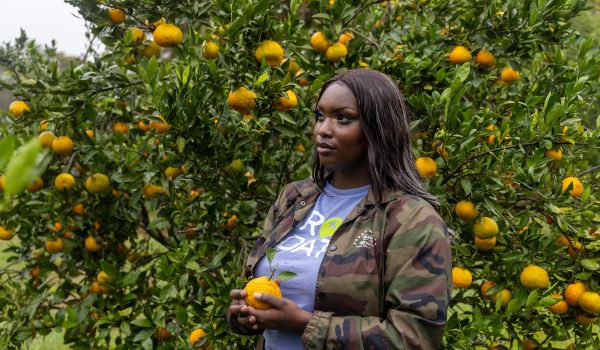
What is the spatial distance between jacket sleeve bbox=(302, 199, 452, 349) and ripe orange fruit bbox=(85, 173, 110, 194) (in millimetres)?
1565

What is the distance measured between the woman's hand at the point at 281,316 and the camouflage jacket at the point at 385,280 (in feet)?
0.07

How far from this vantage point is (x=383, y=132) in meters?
1.41

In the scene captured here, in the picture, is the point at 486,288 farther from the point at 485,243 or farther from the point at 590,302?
the point at 590,302

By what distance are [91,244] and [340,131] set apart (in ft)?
5.59

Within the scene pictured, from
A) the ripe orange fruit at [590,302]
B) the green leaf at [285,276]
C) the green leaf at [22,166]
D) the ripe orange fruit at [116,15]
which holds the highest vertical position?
the ripe orange fruit at [116,15]

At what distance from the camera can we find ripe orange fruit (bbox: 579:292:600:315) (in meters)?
1.93

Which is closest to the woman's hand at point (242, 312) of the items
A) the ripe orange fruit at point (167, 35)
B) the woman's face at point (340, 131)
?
the woman's face at point (340, 131)

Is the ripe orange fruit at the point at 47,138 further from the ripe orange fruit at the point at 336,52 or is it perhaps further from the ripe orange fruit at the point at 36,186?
the ripe orange fruit at the point at 336,52

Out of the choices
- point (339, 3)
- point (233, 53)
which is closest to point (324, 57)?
point (339, 3)

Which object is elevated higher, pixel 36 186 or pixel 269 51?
pixel 269 51

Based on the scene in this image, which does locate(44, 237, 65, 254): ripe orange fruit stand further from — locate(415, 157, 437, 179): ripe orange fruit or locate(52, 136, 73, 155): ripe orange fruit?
locate(415, 157, 437, 179): ripe orange fruit

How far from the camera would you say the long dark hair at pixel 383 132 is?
1411 millimetres

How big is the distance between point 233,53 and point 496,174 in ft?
3.43

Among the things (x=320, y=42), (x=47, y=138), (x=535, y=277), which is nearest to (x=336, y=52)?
(x=320, y=42)
